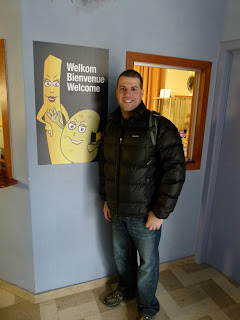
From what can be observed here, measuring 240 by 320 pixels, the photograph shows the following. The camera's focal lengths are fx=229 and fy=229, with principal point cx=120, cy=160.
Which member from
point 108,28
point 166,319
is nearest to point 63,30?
point 108,28

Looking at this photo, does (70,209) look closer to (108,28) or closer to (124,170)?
(124,170)

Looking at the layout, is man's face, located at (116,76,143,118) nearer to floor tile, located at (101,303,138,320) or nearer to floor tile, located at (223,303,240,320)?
floor tile, located at (101,303,138,320)

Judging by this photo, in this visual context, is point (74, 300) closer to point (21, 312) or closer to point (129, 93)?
point (21, 312)

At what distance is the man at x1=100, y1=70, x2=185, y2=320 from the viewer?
1.37 m

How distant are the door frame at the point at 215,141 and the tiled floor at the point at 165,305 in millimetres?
356

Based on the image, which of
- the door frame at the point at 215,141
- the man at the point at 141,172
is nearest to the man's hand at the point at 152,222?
the man at the point at 141,172

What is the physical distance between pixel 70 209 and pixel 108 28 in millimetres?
1311

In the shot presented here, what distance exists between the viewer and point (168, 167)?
1.36 meters

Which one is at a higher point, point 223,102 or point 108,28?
point 108,28

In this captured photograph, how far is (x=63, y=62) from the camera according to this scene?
58.4 inches

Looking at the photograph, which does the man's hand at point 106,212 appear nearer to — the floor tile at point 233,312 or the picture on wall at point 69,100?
the picture on wall at point 69,100

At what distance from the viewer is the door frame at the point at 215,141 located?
1.88m

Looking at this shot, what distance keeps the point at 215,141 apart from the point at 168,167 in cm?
89

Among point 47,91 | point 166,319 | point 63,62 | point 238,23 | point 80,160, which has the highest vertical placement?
point 238,23
